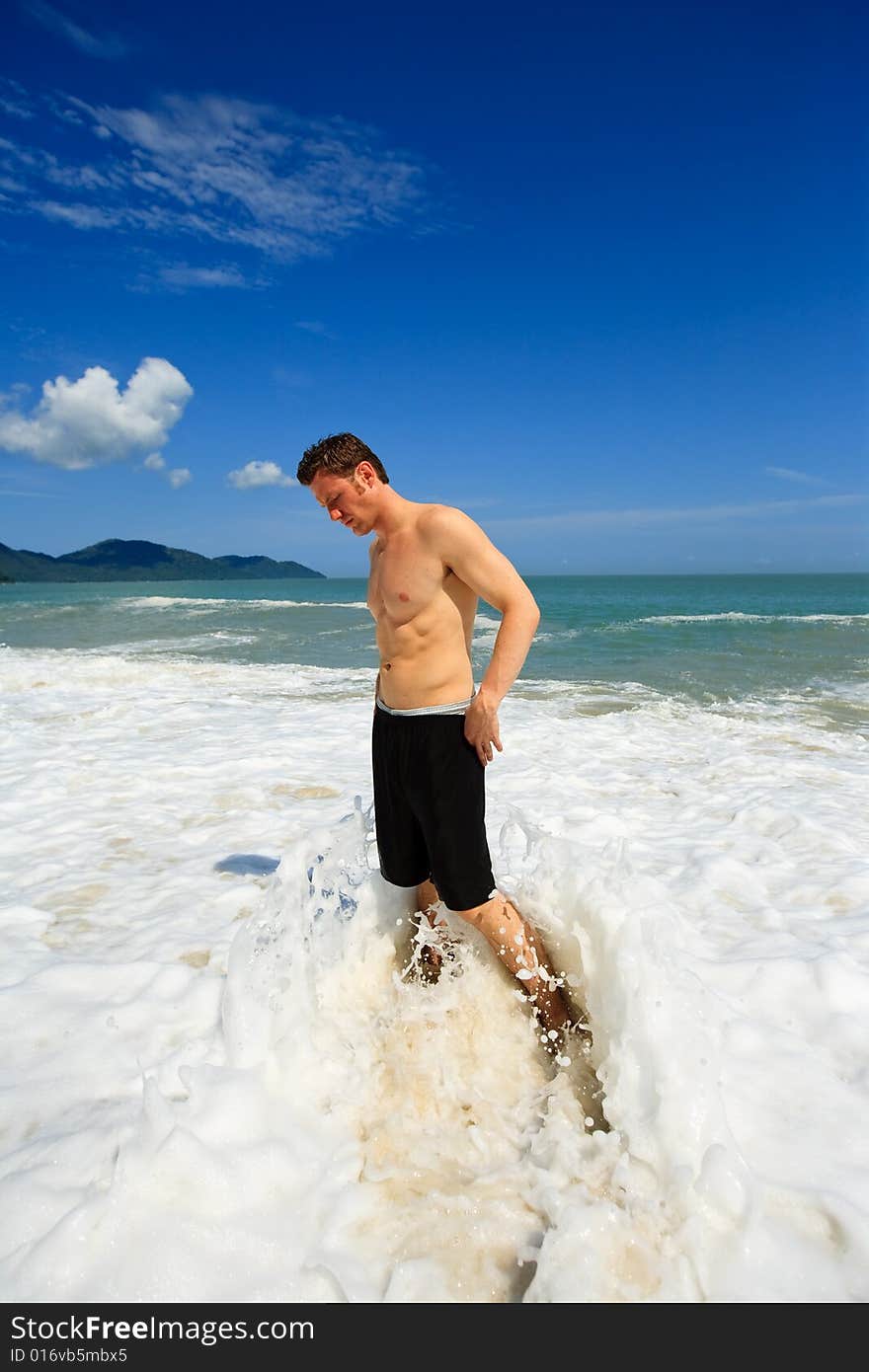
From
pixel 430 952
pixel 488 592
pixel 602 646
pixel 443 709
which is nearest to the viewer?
pixel 488 592

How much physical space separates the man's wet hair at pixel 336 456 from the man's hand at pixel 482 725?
1.02 meters

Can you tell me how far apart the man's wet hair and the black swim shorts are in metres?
0.99

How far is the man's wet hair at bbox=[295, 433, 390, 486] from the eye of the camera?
2.80 m

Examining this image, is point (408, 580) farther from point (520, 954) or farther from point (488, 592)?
point (520, 954)

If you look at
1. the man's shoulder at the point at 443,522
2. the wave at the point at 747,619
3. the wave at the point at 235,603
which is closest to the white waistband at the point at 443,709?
the man's shoulder at the point at 443,522

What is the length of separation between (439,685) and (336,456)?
3.18 feet

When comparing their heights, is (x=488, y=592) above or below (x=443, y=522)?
below

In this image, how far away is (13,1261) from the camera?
1965mm

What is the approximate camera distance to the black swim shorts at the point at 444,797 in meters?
2.72

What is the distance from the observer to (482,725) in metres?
2.70

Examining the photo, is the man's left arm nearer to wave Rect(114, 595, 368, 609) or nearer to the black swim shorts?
the black swim shorts

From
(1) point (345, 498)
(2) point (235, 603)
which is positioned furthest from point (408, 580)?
(2) point (235, 603)

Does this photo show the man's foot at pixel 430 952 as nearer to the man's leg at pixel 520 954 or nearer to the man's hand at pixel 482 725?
the man's leg at pixel 520 954

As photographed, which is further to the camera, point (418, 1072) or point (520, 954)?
point (520, 954)
